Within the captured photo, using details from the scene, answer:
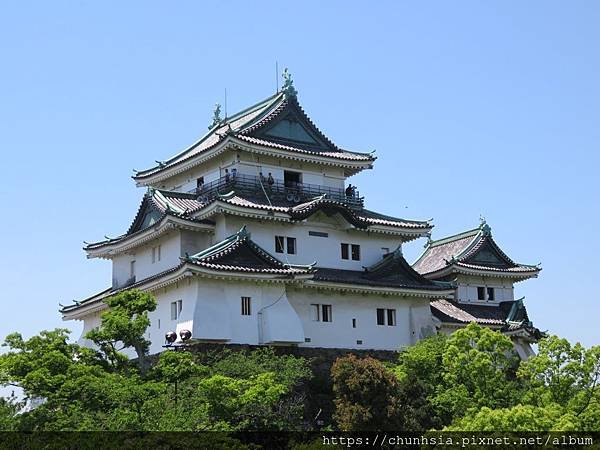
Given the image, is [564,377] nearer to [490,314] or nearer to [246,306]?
[246,306]

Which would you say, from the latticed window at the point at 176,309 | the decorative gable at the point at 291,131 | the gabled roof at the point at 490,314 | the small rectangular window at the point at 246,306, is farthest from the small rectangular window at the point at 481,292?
the latticed window at the point at 176,309

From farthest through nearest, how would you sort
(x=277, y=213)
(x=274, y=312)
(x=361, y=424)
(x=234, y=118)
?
(x=234, y=118) → (x=277, y=213) → (x=274, y=312) → (x=361, y=424)

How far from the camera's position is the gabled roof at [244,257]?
35875 mm

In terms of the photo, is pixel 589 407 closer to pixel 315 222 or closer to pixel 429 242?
pixel 315 222

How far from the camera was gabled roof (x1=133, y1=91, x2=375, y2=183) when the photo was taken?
42344 millimetres

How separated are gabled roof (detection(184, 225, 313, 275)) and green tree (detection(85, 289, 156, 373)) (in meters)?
4.32

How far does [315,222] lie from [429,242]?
48.9ft

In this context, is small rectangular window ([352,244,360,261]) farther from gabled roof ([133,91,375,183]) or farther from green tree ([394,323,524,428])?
green tree ([394,323,524,428])

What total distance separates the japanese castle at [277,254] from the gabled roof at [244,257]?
0.05 metres

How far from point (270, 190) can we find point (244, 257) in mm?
5969

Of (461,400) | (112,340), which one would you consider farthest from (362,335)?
(112,340)

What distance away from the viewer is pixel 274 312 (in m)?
36.8

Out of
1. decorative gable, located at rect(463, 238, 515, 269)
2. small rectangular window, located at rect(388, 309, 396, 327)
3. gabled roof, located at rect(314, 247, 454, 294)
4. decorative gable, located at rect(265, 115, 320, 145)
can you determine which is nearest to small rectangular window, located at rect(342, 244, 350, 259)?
gabled roof, located at rect(314, 247, 454, 294)

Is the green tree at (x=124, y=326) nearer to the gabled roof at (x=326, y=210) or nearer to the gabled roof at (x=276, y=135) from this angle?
the gabled roof at (x=326, y=210)
